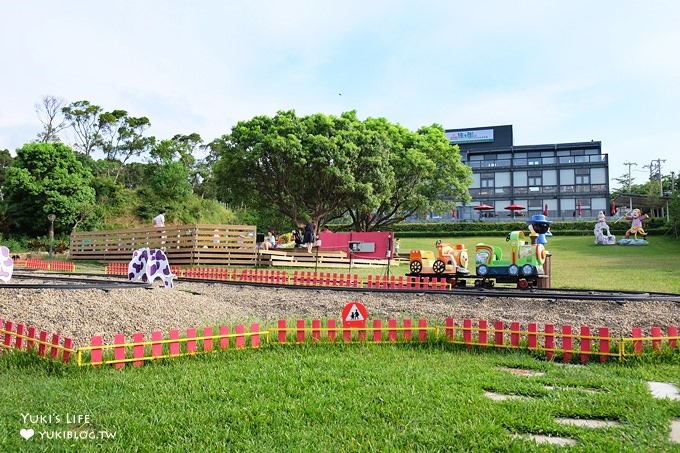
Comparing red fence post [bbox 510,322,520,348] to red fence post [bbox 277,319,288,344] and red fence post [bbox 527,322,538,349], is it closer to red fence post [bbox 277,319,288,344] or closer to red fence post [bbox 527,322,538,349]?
red fence post [bbox 527,322,538,349]

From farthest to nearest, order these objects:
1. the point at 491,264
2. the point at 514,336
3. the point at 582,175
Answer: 1. the point at 582,175
2. the point at 491,264
3. the point at 514,336

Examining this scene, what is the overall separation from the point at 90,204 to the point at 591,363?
36650mm

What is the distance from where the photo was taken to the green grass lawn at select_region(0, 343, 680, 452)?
11.9 feet

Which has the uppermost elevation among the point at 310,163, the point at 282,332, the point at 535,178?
the point at 535,178

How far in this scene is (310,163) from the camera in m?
30.3

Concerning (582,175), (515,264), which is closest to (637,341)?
(515,264)

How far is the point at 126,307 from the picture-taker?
28.1ft

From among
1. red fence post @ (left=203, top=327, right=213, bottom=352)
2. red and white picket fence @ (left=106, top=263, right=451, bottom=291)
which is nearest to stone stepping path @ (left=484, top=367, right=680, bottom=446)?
red fence post @ (left=203, top=327, right=213, bottom=352)

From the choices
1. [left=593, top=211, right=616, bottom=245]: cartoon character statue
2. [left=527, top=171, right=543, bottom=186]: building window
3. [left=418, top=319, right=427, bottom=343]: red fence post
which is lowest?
[left=418, top=319, right=427, bottom=343]: red fence post

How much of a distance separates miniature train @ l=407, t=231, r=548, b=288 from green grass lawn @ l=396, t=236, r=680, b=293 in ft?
5.44

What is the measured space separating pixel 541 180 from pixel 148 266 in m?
66.7

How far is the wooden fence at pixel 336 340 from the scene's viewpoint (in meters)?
5.70

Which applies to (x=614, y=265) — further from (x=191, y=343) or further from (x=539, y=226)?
(x=191, y=343)

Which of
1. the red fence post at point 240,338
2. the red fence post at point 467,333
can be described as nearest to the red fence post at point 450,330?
the red fence post at point 467,333
